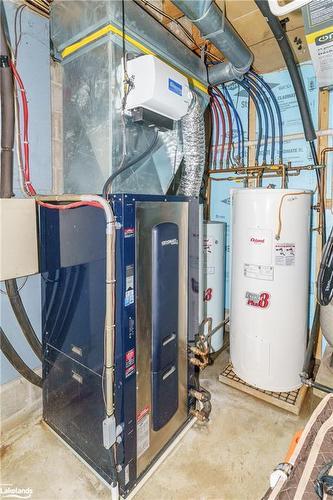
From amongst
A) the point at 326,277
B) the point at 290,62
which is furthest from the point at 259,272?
the point at 290,62

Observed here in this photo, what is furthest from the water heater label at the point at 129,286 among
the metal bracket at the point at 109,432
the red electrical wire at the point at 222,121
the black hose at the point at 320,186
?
the red electrical wire at the point at 222,121

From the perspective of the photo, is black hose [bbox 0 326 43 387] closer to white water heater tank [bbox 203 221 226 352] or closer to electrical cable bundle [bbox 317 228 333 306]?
white water heater tank [bbox 203 221 226 352]

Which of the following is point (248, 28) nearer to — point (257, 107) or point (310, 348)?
point (257, 107)

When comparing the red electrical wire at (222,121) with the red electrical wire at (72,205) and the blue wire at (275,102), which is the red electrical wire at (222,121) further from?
the red electrical wire at (72,205)

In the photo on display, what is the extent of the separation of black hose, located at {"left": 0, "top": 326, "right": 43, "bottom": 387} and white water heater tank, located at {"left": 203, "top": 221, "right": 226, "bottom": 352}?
4.58 feet

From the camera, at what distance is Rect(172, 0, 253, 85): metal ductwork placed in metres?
1.46

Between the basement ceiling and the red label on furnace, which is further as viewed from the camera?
the basement ceiling

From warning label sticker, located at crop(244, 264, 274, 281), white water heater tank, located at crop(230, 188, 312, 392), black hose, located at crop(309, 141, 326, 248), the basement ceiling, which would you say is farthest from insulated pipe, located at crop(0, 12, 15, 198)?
black hose, located at crop(309, 141, 326, 248)

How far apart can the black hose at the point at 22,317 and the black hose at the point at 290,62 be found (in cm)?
203

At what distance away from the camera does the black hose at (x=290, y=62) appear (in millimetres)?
1544

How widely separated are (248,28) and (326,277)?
172cm

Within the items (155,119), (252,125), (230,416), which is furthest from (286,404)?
(252,125)

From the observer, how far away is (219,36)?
168cm

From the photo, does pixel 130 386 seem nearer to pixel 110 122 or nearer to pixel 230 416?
pixel 230 416
